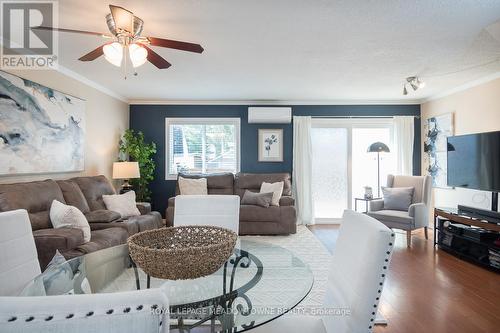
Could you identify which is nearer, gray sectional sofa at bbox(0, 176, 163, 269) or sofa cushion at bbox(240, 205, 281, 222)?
gray sectional sofa at bbox(0, 176, 163, 269)

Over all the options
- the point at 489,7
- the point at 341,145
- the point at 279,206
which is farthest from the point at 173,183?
the point at 489,7

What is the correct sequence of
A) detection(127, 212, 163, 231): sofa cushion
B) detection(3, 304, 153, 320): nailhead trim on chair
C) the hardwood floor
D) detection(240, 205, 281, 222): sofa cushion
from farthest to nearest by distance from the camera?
1. detection(240, 205, 281, 222): sofa cushion
2. detection(127, 212, 163, 231): sofa cushion
3. the hardwood floor
4. detection(3, 304, 153, 320): nailhead trim on chair

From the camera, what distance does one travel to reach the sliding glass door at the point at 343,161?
19.1ft

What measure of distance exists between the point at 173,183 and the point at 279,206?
2.30 m

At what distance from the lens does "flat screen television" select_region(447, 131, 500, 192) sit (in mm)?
3445

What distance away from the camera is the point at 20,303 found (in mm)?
526

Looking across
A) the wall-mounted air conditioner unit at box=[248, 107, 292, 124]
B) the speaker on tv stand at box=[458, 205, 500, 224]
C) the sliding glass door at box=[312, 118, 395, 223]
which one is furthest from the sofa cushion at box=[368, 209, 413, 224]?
the wall-mounted air conditioner unit at box=[248, 107, 292, 124]

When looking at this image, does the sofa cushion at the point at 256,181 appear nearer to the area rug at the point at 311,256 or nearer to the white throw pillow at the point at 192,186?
the white throw pillow at the point at 192,186

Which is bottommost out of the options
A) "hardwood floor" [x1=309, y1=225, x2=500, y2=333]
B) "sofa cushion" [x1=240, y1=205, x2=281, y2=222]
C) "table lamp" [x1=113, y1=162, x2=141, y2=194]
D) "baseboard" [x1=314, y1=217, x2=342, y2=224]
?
"hardwood floor" [x1=309, y1=225, x2=500, y2=333]

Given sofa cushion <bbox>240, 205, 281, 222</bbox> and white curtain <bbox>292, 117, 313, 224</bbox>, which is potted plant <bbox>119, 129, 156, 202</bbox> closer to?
sofa cushion <bbox>240, 205, 281, 222</bbox>

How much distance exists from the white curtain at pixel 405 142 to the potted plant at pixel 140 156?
4762 millimetres

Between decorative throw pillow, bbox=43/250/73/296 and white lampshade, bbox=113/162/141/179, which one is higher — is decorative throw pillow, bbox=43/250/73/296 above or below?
below

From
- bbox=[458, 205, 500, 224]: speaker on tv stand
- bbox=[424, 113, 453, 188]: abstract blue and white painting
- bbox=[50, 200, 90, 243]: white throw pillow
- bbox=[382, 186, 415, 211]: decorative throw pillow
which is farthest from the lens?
bbox=[424, 113, 453, 188]: abstract blue and white painting

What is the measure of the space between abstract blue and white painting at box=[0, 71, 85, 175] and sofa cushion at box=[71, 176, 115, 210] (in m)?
0.28
